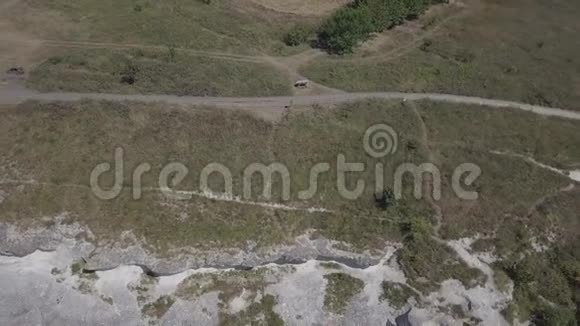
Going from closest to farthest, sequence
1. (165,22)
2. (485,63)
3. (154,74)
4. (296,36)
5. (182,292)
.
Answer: (182,292) < (154,74) < (485,63) < (296,36) < (165,22)

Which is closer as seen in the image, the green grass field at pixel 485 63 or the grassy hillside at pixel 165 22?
the green grass field at pixel 485 63

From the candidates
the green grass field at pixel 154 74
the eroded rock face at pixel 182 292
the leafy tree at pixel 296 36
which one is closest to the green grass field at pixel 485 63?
the leafy tree at pixel 296 36

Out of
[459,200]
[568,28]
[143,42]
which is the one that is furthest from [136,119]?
[568,28]

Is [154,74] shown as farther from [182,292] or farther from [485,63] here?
[485,63]

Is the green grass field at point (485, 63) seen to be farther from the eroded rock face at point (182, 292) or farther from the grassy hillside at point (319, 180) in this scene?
the eroded rock face at point (182, 292)

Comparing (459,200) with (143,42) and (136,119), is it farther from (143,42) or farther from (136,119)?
(143,42)

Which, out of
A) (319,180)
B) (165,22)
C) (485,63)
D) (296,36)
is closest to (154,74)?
(165,22)

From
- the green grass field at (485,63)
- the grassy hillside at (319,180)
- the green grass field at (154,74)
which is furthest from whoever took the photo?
the green grass field at (485,63)

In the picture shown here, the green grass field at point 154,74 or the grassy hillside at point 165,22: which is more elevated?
the grassy hillside at point 165,22
